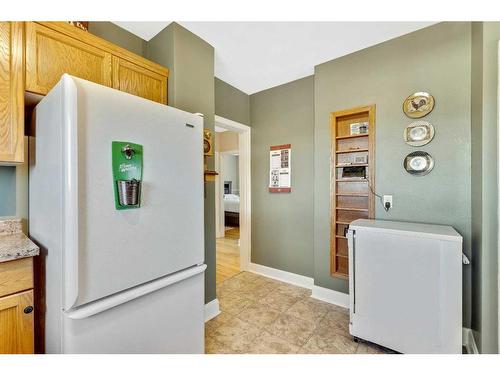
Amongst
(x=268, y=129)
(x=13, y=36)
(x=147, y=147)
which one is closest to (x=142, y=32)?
(x=13, y=36)

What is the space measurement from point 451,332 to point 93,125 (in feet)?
7.24

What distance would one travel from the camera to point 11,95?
1046mm

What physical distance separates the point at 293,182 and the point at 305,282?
1218 millimetres

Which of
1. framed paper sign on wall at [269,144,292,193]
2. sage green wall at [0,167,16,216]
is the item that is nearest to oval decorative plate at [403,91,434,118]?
framed paper sign on wall at [269,144,292,193]

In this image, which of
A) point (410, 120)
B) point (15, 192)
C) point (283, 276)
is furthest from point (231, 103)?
point (283, 276)

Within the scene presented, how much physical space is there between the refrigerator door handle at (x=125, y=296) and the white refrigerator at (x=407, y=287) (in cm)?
123

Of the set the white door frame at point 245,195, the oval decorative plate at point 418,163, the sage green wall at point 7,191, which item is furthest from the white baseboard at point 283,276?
the sage green wall at point 7,191

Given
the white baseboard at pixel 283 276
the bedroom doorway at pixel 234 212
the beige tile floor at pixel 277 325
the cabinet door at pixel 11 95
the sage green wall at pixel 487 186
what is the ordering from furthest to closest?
1. the bedroom doorway at pixel 234 212
2. the white baseboard at pixel 283 276
3. the beige tile floor at pixel 277 325
4. the sage green wall at pixel 487 186
5. the cabinet door at pixel 11 95

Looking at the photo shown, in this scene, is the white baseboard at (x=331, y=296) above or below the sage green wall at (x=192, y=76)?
below

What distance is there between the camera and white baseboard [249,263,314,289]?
8.57ft

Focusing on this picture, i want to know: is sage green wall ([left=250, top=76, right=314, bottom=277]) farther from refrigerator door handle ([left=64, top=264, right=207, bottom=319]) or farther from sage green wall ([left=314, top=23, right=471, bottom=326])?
refrigerator door handle ([left=64, top=264, right=207, bottom=319])

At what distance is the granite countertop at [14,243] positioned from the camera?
2.89ft

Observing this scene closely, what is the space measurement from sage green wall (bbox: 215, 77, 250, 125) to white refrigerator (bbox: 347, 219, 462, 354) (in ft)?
6.49

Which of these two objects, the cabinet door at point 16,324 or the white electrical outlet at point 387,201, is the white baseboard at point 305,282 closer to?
the white electrical outlet at point 387,201
